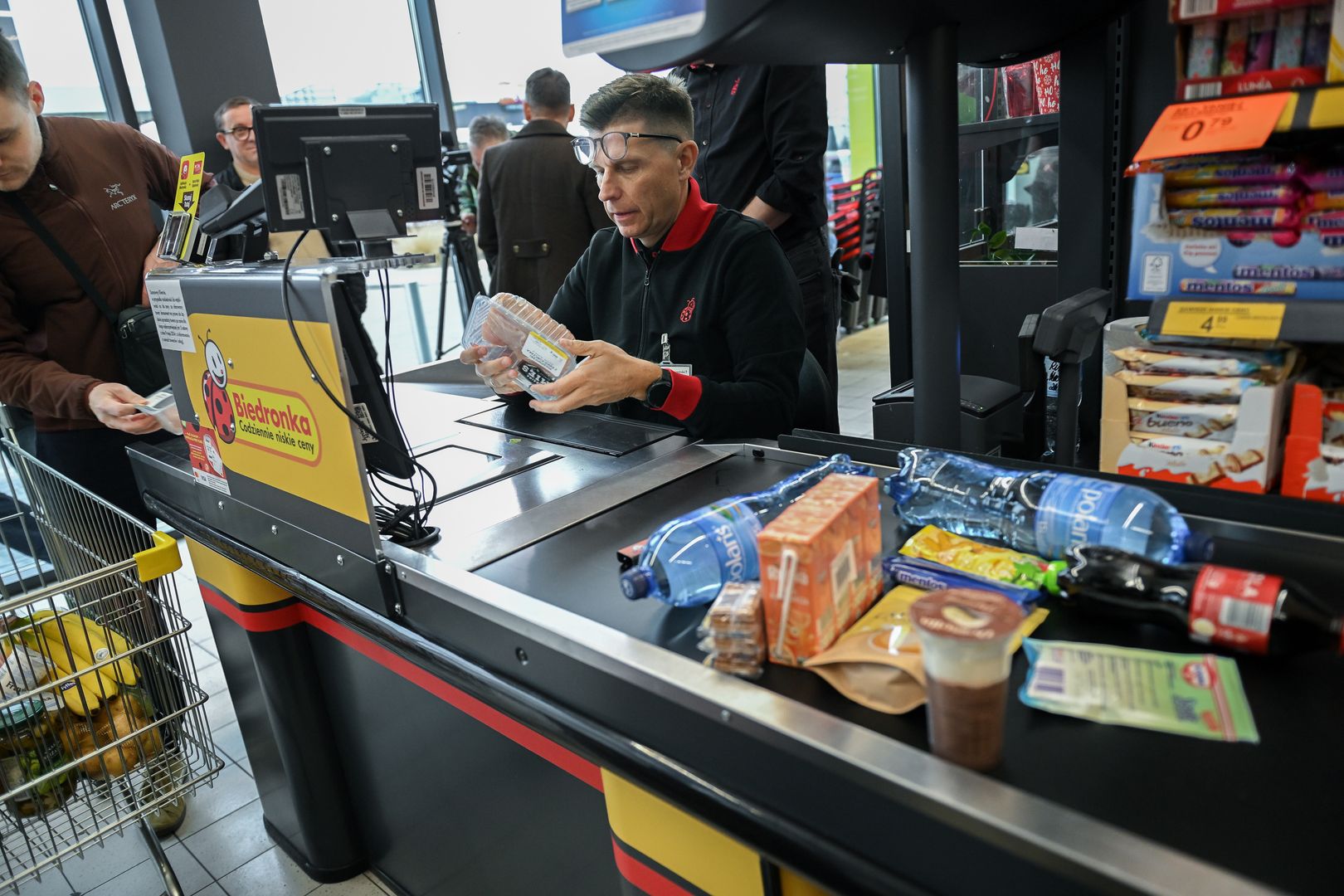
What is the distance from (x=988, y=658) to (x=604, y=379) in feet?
3.37

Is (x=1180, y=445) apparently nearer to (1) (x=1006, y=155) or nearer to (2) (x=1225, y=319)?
(2) (x=1225, y=319)

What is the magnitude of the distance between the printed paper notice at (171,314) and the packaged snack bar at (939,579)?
1.18m

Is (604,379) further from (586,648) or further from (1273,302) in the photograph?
(1273,302)

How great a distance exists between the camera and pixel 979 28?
1.31 meters

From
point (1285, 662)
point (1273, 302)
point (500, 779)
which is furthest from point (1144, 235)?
point (500, 779)

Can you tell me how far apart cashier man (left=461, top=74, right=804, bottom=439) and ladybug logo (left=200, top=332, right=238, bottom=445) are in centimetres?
47

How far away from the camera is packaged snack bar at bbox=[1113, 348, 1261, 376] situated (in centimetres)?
113

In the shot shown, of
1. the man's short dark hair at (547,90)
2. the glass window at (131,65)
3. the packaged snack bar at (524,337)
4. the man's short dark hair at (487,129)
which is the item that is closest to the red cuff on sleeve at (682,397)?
the packaged snack bar at (524,337)

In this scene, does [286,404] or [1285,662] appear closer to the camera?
[1285,662]

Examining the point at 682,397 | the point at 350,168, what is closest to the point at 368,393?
the point at 350,168

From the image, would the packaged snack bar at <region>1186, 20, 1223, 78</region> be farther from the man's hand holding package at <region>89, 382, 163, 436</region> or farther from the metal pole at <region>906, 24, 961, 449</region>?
the man's hand holding package at <region>89, 382, 163, 436</region>

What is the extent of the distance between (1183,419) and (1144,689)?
1.71 ft

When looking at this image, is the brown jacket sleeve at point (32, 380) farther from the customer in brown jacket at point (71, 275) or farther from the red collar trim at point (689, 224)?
the red collar trim at point (689, 224)

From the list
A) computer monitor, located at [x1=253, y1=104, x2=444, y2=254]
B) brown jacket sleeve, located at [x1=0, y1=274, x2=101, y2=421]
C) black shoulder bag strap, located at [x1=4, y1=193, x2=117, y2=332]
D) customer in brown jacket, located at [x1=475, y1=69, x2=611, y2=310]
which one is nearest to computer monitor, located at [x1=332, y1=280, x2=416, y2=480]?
computer monitor, located at [x1=253, y1=104, x2=444, y2=254]
